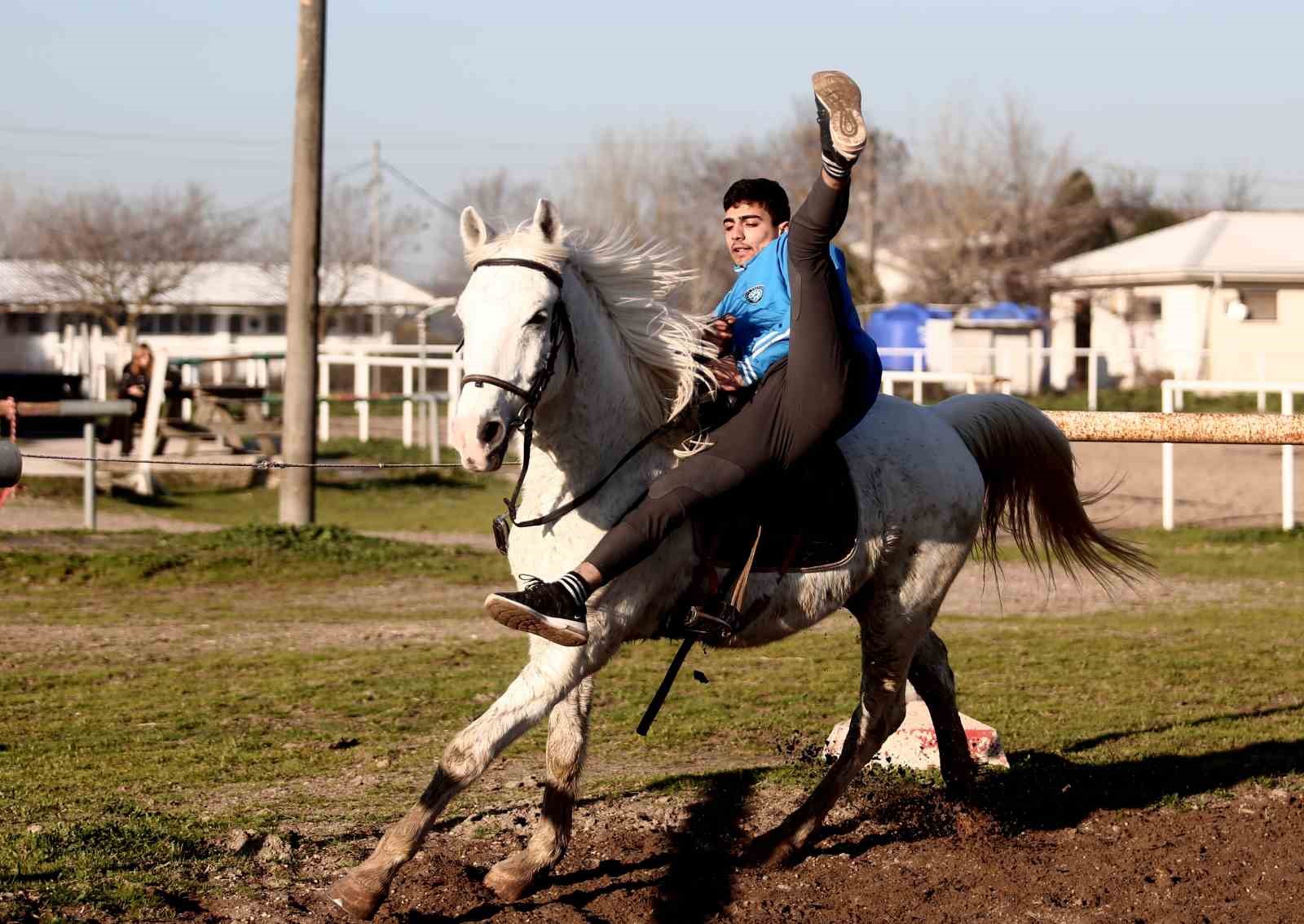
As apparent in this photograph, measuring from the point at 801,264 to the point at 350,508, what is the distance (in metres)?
16.2

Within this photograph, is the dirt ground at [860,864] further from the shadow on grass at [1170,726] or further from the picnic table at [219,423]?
the picnic table at [219,423]

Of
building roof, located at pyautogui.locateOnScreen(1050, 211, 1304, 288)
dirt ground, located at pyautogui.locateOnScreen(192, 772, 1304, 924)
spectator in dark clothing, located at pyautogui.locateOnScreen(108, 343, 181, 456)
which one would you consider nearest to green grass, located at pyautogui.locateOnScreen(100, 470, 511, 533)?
spectator in dark clothing, located at pyautogui.locateOnScreen(108, 343, 181, 456)

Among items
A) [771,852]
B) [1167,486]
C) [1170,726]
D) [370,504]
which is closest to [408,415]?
[370,504]

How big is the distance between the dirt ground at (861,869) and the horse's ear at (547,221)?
2.21 m

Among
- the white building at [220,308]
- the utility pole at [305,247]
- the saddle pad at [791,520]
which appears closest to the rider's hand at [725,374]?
the saddle pad at [791,520]

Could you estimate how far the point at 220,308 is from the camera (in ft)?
221

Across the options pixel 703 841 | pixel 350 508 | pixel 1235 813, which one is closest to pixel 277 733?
pixel 703 841

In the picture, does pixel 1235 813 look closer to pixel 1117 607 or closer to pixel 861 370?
pixel 861 370

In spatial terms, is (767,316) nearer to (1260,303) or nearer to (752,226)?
(752,226)

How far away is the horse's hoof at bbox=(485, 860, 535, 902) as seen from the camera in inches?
209

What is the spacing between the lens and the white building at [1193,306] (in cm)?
4288

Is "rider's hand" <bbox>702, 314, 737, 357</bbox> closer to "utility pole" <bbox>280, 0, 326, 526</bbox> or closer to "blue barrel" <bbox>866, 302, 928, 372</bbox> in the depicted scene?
"utility pole" <bbox>280, 0, 326, 526</bbox>

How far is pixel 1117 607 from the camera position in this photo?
1320 centimetres

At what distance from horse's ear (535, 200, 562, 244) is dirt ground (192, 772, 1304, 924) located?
7.25 ft
